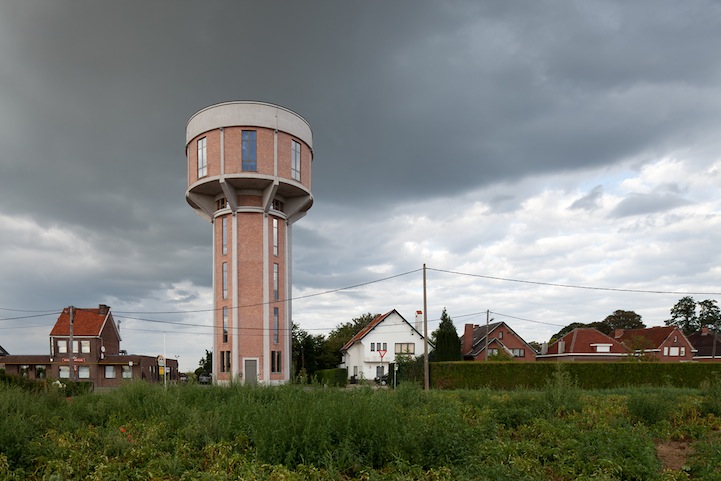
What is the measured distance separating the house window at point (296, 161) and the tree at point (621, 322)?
60.5 metres

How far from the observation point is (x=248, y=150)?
3619cm

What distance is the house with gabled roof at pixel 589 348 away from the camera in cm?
5464

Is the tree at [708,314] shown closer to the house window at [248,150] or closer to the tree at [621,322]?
the tree at [621,322]

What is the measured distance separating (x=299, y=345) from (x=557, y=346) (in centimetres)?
2753

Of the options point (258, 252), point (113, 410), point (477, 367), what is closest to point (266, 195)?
point (258, 252)

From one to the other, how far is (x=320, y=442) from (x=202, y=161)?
31821mm

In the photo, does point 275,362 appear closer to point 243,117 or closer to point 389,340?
point 243,117

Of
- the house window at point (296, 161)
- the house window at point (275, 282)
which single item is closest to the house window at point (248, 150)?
the house window at point (296, 161)

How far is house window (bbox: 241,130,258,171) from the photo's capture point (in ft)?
118

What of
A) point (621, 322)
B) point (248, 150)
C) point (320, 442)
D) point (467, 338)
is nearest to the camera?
point (320, 442)

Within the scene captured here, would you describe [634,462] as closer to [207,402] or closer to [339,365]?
[207,402]

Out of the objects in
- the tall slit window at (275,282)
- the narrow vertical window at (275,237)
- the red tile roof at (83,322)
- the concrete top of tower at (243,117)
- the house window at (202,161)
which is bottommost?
the red tile roof at (83,322)

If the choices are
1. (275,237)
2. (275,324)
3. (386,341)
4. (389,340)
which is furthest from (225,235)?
(389,340)

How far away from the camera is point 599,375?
3172cm
